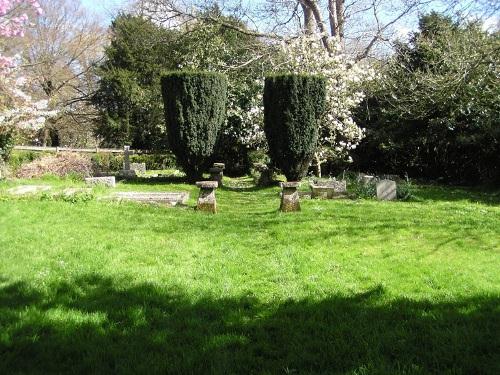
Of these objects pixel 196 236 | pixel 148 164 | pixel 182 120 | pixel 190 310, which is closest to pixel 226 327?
pixel 190 310

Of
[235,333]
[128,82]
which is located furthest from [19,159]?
[235,333]

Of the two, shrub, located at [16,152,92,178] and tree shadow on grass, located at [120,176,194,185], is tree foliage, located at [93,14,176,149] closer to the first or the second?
shrub, located at [16,152,92,178]

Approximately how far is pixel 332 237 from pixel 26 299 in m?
4.19

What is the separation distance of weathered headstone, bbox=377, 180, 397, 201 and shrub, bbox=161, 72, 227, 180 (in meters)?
5.80

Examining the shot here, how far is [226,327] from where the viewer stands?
12.3ft

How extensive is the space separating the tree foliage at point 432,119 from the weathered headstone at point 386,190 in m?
3.03

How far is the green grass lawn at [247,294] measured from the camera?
3.21m

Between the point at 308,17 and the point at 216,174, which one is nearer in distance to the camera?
the point at 216,174

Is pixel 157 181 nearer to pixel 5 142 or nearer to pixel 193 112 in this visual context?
pixel 193 112

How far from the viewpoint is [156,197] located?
11000 mm

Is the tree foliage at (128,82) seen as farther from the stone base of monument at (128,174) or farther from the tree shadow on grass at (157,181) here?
the tree shadow on grass at (157,181)

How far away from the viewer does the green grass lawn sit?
126 inches

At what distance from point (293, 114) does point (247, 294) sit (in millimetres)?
9558

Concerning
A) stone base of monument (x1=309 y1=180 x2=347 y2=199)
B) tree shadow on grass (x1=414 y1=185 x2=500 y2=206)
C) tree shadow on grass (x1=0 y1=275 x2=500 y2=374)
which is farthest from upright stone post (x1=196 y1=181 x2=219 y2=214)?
tree shadow on grass (x1=414 y1=185 x2=500 y2=206)
